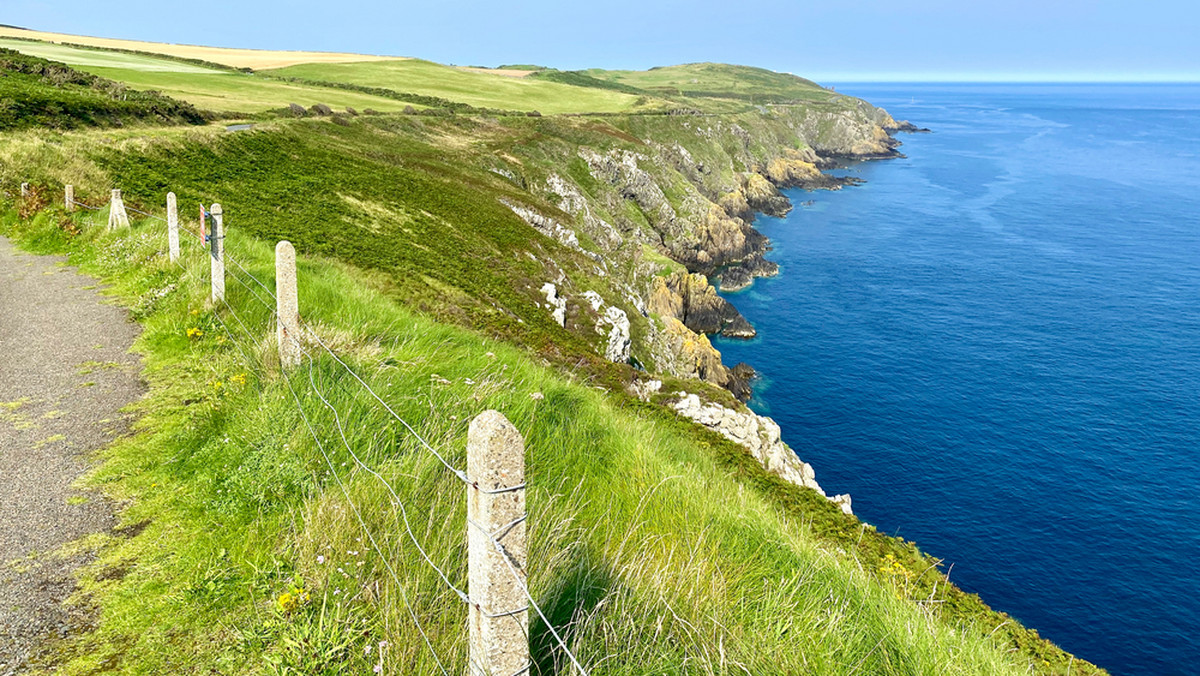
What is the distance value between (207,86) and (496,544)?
82.6 m

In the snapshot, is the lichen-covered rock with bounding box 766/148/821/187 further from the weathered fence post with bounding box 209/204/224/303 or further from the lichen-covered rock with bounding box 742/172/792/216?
the weathered fence post with bounding box 209/204/224/303

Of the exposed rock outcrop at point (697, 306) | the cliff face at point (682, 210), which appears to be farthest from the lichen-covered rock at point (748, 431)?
the exposed rock outcrop at point (697, 306)

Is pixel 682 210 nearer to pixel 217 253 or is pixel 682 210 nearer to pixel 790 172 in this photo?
pixel 790 172

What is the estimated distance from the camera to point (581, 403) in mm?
9797

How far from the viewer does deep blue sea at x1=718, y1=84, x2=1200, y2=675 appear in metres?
30.6

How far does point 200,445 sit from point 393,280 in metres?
16.6

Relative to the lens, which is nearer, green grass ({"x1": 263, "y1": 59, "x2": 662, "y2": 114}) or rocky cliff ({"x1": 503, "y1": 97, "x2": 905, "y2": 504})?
rocky cliff ({"x1": 503, "y1": 97, "x2": 905, "y2": 504})

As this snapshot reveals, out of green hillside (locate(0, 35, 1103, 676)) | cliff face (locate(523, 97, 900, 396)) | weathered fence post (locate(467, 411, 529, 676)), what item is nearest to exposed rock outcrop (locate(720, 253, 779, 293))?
cliff face (locate(523, 97, 900, 396))

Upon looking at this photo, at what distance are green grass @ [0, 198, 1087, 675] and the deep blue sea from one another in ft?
93.5

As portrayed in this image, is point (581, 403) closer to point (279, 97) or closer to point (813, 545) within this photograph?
point (813, 545)

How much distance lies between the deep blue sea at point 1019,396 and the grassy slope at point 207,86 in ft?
153

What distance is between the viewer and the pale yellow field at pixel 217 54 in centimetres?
11225

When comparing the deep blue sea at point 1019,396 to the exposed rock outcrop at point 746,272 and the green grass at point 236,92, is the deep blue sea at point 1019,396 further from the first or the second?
the green grass at point 236,92

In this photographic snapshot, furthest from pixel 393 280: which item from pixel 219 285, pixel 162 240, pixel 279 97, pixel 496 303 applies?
pixel 279 97
